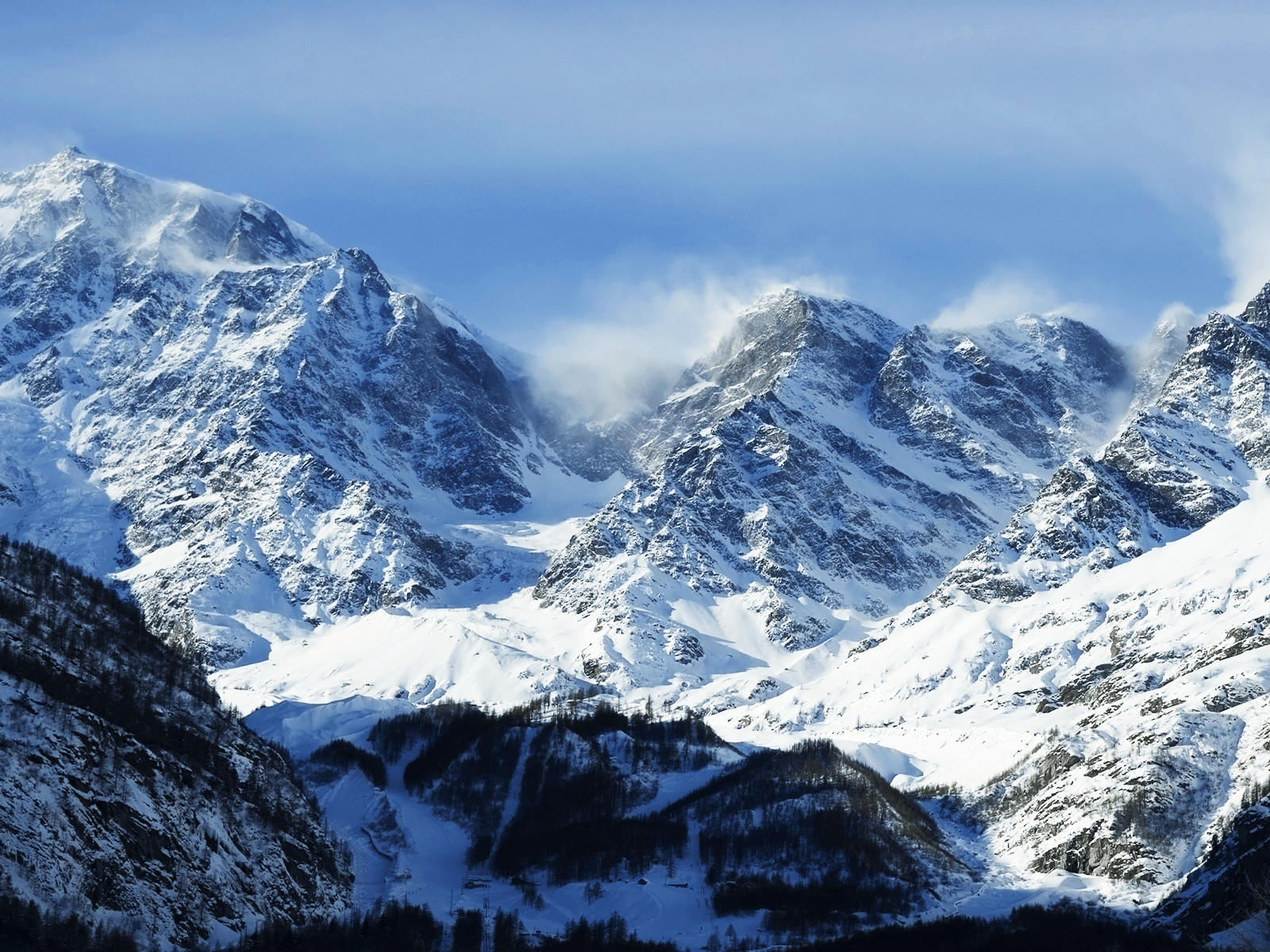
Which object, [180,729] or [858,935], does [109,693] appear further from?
[858,935]

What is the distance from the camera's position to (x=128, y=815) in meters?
164

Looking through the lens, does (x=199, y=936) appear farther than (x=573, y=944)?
No

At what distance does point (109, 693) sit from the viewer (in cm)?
18588

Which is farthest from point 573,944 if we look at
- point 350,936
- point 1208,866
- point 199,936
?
point 1208,866

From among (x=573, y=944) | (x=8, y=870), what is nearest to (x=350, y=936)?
(x=573, y=944)

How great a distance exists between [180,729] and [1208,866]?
122 m

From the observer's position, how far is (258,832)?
18662 centimetres

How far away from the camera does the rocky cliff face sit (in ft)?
501

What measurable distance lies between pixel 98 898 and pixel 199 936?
490 inches

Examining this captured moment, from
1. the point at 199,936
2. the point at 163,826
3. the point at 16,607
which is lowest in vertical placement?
the point at 199,936

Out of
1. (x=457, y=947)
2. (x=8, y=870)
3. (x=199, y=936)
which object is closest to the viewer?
(x=8, y=870)

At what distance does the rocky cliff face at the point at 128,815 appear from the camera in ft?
501

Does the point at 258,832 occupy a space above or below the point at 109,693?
below

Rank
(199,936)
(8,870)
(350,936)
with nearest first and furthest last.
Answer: (8,870), (199,936), (350,936)
